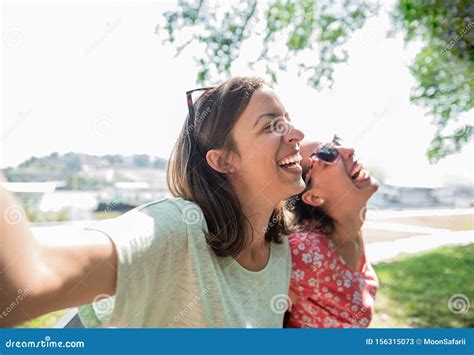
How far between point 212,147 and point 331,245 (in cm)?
53

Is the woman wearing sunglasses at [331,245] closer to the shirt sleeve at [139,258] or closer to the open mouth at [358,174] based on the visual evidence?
the open mouth at [358,174]

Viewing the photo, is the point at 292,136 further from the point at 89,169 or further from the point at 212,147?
the point at 89,169

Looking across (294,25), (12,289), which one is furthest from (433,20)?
(12,289)

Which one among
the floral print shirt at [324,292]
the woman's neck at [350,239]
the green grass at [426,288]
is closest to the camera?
the floral print shirt at [324,292]

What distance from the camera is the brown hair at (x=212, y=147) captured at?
4.22 feet

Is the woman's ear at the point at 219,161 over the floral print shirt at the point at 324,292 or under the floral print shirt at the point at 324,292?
over

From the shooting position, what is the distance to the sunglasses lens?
1611 millimetres

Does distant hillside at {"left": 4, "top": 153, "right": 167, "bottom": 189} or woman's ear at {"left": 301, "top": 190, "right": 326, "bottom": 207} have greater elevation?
woman's ear at {"left": 301, "top": 190, "right": 326, "bottom": 207}

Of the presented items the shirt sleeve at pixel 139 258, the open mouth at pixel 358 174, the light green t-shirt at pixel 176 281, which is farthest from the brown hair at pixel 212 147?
the open mouth at pixel 358 174

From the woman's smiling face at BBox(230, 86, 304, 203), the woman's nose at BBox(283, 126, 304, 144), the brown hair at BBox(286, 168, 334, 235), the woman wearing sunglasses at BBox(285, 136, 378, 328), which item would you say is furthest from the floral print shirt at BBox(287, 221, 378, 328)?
the woman's nose at BBox(283, 126, 304, 144)

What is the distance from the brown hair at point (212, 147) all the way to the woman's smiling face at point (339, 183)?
0.38m

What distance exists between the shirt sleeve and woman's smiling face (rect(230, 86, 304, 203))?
1.21ft

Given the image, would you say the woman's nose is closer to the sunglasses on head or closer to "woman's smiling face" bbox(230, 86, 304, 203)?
"woman's smiling face" bbox(230, 86, 304, 203)

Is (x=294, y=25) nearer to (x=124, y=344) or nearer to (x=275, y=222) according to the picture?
(x=275, y=222)
